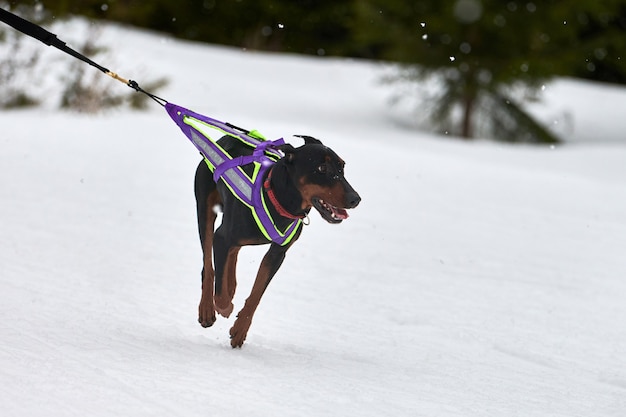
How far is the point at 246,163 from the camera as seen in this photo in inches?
181

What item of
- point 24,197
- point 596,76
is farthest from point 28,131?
point 596,76

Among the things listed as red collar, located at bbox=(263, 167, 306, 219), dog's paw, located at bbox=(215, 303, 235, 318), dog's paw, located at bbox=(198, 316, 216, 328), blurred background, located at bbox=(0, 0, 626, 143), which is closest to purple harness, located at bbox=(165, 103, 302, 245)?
red collar, located at bbox=(263, 167, 306, 219)

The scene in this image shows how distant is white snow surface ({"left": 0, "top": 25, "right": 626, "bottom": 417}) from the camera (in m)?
4.13

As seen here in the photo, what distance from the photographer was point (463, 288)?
6840mm

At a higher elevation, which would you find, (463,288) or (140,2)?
(463,288)

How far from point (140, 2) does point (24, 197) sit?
20.3m

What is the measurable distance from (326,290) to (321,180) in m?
2.43

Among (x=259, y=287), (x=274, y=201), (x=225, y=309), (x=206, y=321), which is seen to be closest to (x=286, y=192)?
(x=274, y=201)

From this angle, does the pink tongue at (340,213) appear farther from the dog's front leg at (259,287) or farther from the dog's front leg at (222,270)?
the dog's front leg at (222,270)

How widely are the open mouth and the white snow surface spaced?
806 millimetres

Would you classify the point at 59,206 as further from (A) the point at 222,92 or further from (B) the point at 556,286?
(A) the point at 222,92

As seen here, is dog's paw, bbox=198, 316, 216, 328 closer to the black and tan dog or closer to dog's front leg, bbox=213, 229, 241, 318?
the black and tan dog

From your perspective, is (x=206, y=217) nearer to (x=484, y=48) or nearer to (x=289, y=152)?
(x=289, y=152)

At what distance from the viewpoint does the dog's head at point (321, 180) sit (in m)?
4.14
